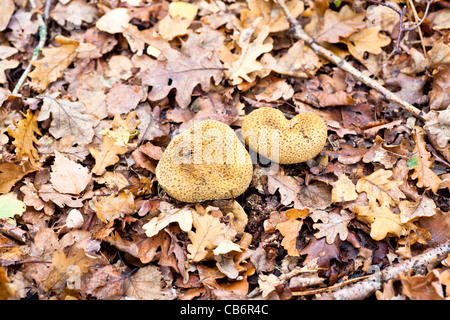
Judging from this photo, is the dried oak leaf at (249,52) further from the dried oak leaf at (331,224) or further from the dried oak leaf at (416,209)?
the dried oak leaf at (416,209)

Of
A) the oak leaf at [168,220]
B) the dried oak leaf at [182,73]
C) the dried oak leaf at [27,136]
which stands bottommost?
the oak leaf at [168,220]

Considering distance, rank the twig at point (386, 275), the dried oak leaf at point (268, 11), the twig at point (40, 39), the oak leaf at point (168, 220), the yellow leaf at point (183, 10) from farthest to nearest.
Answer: the yellow leaf at point (183, 10) < the dried oak leaf at point (268, 11) < the twig at point (40, 39) < the oak leaf at point (168, 220) < the twig at point (386, 275)

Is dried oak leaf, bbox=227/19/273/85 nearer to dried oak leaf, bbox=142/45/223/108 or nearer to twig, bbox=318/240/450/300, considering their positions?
dried oak leaf, bbox=142/45/223/108

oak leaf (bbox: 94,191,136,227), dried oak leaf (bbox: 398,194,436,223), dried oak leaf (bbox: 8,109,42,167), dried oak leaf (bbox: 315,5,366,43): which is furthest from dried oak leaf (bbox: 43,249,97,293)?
dried oak leaf (bbox: 315,5,366,43)

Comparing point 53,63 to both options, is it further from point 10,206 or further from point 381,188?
point 381,188

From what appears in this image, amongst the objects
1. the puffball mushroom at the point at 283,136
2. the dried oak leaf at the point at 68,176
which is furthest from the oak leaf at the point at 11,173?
the puffball mushroom at the point at 283,136

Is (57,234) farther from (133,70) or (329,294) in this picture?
(329,294)
